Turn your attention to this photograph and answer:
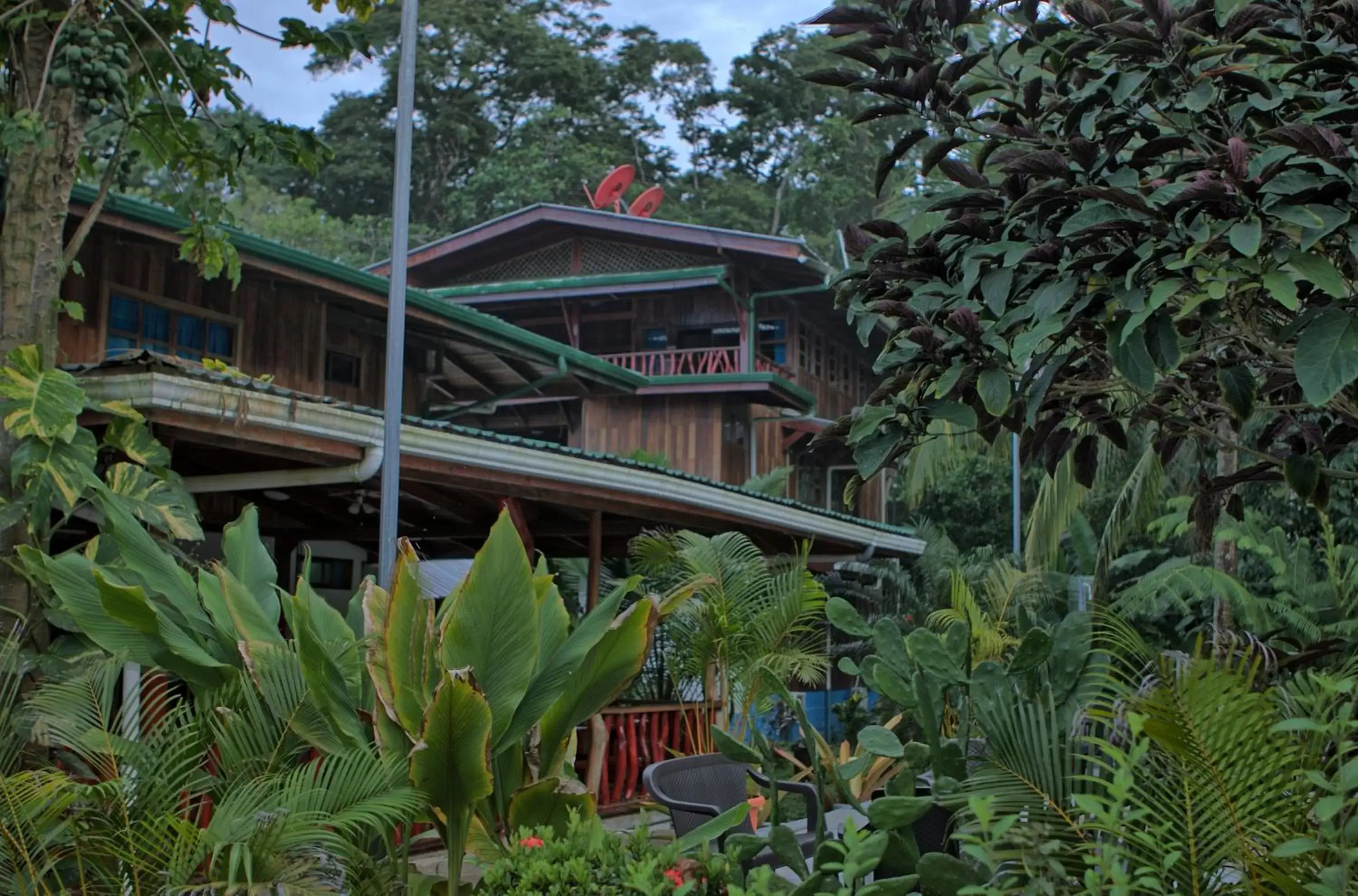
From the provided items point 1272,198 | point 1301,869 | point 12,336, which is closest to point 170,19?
point 12,336

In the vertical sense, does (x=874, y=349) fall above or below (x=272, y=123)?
above

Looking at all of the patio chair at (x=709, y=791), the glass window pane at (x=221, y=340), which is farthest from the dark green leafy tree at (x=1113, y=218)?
the glass window pane at (x=221, y=340)

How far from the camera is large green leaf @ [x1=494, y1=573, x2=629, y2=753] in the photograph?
18.1 ft

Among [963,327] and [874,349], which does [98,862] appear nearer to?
[963,327]

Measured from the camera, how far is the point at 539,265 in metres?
24.5

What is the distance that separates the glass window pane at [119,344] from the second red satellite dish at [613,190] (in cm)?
1387

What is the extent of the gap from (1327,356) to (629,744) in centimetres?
814

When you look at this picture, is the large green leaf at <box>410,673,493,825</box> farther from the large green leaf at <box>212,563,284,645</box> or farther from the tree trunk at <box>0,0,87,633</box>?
the tree trunk at <box>0,0,87,633</box>

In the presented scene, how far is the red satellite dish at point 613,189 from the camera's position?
989 inches

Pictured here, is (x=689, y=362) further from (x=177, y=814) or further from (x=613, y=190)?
(x=177, y=814)

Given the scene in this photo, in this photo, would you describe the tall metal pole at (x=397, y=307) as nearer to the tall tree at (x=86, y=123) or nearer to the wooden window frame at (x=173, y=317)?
the tall tree at (x=86, y=123)

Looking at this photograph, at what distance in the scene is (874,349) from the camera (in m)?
28.2

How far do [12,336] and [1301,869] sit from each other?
6.57m

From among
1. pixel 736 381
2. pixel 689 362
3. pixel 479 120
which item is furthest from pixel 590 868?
pixel 479 120
